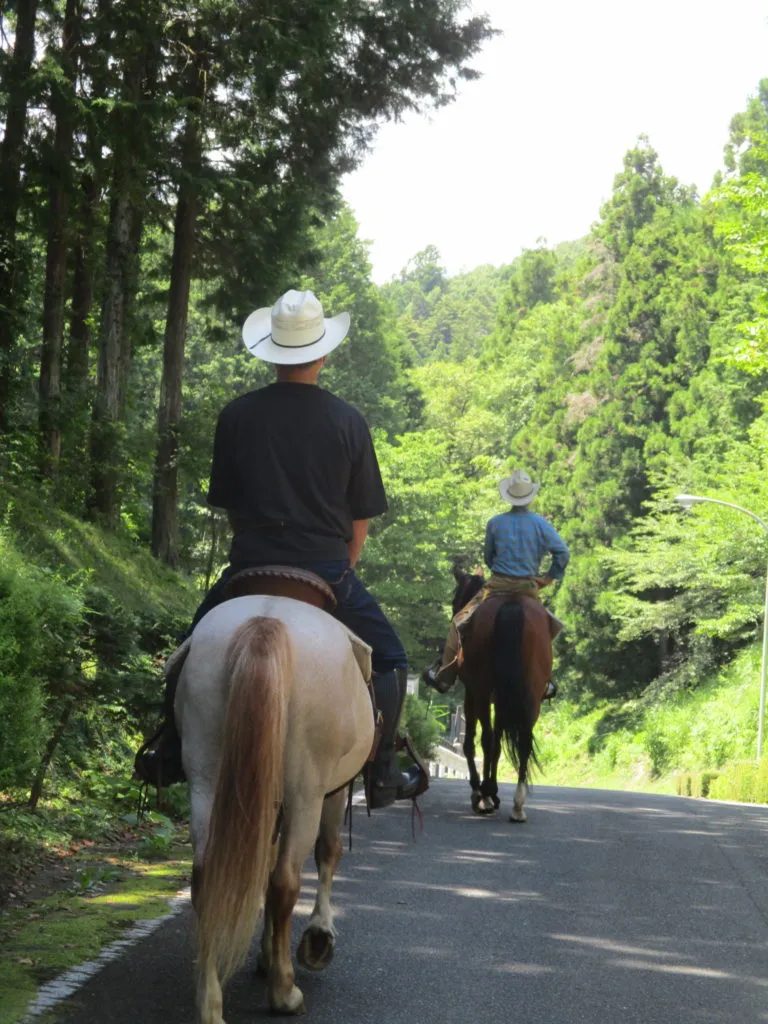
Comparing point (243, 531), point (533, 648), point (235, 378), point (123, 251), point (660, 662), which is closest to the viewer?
point (243, 531)

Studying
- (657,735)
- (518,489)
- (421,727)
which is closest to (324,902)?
(518,489)

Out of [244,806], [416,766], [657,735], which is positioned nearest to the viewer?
[244,806]

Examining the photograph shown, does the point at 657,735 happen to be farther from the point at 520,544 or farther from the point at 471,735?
the point at 520,544

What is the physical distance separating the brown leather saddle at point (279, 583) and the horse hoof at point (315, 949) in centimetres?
137

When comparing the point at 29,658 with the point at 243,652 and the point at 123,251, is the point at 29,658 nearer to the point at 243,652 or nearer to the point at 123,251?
the point at 243,652

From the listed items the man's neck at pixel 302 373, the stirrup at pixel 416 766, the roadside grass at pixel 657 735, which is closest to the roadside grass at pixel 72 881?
the stirrup at pixel 416 766

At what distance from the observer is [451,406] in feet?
298

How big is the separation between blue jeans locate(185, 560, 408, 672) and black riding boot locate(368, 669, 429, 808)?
73 millimetres

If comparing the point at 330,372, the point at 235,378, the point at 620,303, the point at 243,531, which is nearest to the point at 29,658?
the point at 243,531

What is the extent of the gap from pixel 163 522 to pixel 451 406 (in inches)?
2613

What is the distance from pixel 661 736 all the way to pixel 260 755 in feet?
136

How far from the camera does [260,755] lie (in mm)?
5109

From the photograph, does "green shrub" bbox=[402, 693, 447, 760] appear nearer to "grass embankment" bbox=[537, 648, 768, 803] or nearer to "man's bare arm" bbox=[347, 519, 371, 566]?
"grass embankment" bbox=[537, 648, 768, 803]

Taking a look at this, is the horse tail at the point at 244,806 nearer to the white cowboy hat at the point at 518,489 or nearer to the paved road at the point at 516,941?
the paved road at the point at 516,941
